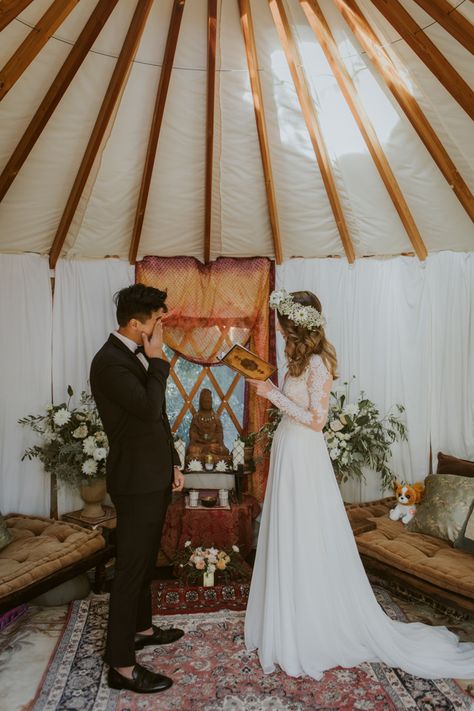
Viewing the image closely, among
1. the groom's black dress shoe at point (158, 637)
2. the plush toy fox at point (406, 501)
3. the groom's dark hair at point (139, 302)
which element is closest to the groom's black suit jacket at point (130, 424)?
the groom's dark hair at point (139, 302)

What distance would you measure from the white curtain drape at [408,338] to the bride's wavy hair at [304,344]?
1.89m

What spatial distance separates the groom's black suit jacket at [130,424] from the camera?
208 centimetres

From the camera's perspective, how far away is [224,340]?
175 inches

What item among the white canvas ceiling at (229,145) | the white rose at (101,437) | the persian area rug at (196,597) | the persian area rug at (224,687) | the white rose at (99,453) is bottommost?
the persian area rug at (196,597)

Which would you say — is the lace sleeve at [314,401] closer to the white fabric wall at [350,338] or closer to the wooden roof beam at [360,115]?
the wooden roof beam at [360,115]

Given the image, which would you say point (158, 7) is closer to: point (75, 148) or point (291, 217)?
point (75, 148)

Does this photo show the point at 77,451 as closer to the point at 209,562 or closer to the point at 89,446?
the point at 89,446

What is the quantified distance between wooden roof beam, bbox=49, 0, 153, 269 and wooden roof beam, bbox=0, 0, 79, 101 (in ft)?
1.27

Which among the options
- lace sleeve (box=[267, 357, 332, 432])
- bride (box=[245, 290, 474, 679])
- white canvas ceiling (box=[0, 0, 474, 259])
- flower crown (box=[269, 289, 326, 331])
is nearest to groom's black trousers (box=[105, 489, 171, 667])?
bride (box=[245, 290, 474, 679])

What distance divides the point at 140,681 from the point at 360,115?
3.11 meters

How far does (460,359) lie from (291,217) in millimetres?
1721

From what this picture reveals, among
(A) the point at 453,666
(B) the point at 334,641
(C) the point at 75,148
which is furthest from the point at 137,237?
(A) the point at 453,666

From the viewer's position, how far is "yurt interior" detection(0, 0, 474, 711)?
229 centimetres

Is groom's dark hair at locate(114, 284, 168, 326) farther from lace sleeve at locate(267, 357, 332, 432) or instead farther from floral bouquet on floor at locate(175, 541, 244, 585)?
floral bouquet on floor at locate(175, 541, 244, 585)
